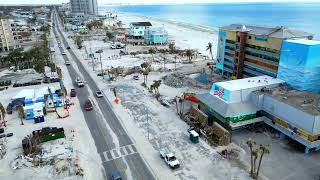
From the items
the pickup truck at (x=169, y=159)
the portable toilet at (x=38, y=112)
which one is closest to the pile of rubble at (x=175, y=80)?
the portable toilet at (x=38, y=112)

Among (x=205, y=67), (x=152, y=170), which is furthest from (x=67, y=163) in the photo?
(x=205, y=67)

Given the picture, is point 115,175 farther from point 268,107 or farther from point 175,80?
point 175,80

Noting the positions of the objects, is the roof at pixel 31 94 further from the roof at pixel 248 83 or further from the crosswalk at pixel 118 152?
the roof at pixel 248 83

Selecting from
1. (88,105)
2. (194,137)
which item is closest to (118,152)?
(194,137)

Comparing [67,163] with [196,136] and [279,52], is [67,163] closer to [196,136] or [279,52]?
[196,136]

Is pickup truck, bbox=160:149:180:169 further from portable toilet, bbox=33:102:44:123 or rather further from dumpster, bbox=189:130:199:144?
portable toilet, bbox=33:102:44:123

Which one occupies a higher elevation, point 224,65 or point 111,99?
→ point 224,65
